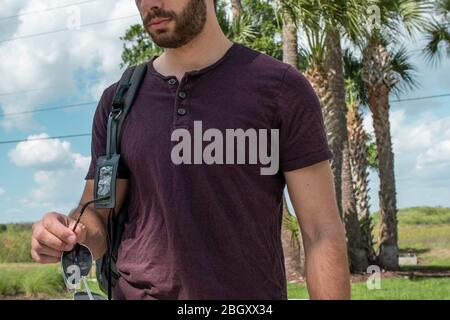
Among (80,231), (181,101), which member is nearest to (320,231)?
(181,101)

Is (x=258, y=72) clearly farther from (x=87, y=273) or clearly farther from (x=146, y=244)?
(x=87, y=273)

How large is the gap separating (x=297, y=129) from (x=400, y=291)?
9348 mm

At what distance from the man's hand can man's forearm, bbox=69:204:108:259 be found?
0.12m

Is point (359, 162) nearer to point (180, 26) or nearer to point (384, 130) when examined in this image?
point (384, 130)

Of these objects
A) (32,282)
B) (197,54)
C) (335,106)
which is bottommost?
(32,282)

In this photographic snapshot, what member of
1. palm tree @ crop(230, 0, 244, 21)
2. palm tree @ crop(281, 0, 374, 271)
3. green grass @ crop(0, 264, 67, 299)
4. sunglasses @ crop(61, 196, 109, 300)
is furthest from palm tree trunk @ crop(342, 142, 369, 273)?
sunglasses @ crop(61, 196, 109, 300)

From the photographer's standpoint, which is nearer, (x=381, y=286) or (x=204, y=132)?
(x=204, y=132)

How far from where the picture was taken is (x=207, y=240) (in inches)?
60.7

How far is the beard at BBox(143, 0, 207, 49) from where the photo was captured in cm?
167

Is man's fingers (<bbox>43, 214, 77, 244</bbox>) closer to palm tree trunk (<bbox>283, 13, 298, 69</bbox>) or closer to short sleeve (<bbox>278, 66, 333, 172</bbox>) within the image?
short sleeve (<bbox>278, 66, 333, 172</bbox>)

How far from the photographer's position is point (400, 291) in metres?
10.4

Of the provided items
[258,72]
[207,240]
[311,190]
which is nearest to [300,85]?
[258,72]
